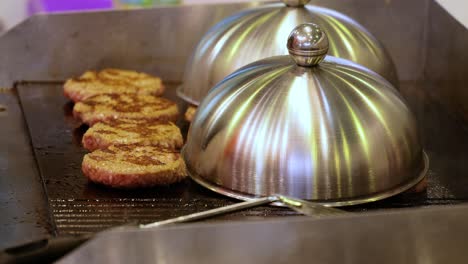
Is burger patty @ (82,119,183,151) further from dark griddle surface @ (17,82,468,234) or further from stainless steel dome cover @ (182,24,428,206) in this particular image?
stainless steel dome cover @ (182,24,428,206)

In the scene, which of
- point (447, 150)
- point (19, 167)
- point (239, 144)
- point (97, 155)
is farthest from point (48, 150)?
point (447, 150)

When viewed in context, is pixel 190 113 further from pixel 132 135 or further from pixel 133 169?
pixel 133 169

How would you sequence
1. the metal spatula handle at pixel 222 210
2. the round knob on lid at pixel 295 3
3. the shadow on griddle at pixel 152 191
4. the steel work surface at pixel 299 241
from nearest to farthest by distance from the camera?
the steel work surface at pixel 299 241 → the metal spatula handle at pixel 222 210 → the shadow on griddle at pixel 152 191 → the round knob on lid at pixel 295 3

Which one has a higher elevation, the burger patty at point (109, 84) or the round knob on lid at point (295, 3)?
the round knob on lid at point (295, 3)

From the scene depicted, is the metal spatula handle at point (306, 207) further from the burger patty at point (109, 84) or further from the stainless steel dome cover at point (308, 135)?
the burger patty at point (109, 84)

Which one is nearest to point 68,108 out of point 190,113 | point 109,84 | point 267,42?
point 109,84

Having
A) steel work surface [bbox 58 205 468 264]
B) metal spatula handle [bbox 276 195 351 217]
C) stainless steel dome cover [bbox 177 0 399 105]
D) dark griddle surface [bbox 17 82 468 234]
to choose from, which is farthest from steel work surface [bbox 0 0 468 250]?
steel work surface [bbox 58 205 468 264]

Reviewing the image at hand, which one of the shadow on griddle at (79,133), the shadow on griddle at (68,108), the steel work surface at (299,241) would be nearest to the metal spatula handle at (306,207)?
the steel work surface at (299,241)
